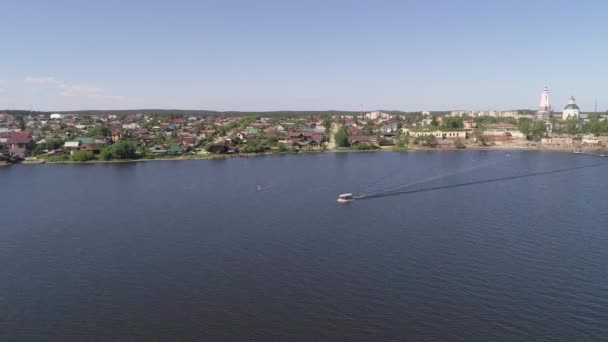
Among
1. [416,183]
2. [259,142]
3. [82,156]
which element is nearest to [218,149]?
[259,142]

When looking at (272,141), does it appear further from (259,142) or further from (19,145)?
(19,145)

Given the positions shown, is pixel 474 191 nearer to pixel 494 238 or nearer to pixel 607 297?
pixel 494 238

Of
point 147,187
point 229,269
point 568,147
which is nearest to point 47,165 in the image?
point 147,187

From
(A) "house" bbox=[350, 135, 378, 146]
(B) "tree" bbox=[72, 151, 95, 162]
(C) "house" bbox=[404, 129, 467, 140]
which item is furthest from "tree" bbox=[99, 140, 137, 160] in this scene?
(C) "house" bbox=[404, 129, 467, 140]

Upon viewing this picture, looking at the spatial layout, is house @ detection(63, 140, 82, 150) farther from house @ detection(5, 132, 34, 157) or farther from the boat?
the boat

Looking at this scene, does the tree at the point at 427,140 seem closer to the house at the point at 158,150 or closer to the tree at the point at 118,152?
the house at the point at 158,150

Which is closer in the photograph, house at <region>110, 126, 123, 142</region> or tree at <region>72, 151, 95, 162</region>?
tree at <region>72, 151, 95, 162</region>
